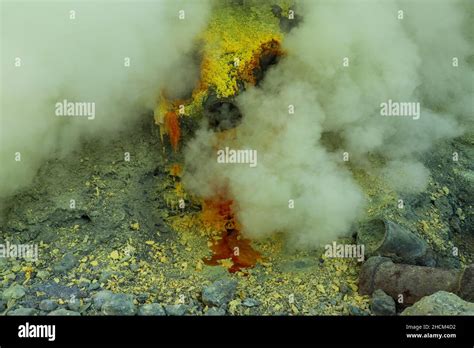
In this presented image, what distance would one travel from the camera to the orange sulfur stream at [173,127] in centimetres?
835

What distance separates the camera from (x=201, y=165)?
333 inches

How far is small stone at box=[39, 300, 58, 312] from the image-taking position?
22.1ft

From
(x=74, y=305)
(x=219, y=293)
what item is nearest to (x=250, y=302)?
(x=219, y=293)

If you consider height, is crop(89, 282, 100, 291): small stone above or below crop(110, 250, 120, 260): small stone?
below

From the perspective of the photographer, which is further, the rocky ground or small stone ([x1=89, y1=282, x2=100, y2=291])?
small stone ([x1=89, y1=282, x2=100, y2=291])

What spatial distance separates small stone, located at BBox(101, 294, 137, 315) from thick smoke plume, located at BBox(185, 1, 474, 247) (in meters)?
2.18

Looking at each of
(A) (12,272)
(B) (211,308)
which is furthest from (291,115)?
(A) (12,272)

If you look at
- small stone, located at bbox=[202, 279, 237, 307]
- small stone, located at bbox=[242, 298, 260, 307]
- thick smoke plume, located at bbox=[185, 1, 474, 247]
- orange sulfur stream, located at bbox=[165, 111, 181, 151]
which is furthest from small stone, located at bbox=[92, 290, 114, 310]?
orange sulfur stream, located at bbox=[165, 111, 181, 151]

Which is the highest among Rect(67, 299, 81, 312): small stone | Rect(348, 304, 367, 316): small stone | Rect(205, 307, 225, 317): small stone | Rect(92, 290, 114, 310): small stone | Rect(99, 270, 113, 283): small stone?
Rect(99, 270, 113, 283): small stone

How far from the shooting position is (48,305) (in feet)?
22.2

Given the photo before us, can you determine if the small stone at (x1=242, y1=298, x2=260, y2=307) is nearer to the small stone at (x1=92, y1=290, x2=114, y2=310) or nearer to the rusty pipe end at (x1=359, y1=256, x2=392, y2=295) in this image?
the rusty pipe end at (x1=359, y1=256, x2=392, y2=295)

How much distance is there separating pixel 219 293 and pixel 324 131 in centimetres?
326

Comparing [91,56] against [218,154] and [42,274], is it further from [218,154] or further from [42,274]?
[42,274]

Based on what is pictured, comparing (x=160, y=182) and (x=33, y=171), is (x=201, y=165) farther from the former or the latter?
(x=33, y=171)
